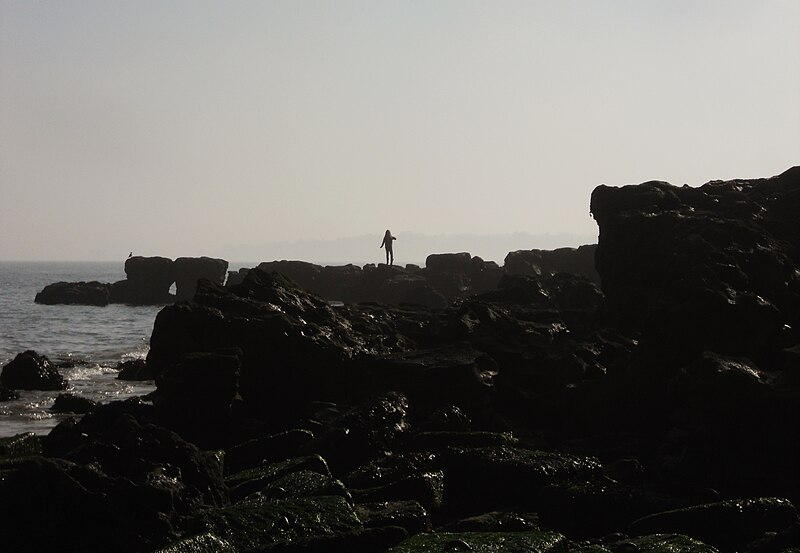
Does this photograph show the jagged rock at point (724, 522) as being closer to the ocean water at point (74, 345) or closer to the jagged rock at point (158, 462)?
the jagged rock at point (158, 462)

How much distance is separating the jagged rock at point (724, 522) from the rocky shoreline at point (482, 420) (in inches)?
1.1

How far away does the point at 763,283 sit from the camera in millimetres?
20938

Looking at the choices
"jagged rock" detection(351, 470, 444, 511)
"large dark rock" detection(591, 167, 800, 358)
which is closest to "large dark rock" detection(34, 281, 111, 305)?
"large dark rock" detection(591, 167, 800, 358)

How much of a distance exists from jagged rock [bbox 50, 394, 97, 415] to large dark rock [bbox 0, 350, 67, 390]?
533 centimetres

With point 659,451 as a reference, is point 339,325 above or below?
above

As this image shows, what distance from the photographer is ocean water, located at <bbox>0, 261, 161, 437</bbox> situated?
26361 mm

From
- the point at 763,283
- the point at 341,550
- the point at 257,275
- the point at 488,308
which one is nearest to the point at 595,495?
the point at 341,550

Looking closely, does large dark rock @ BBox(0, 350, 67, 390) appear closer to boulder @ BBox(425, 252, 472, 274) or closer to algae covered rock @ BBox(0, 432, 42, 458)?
algae covered rock @ BBox(0, 432, 42, 458)

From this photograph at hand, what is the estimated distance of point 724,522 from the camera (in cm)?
1159

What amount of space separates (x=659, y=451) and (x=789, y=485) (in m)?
2.39

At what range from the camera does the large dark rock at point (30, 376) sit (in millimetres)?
31391

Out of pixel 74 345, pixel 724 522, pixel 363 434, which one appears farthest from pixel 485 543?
pixel 74 345

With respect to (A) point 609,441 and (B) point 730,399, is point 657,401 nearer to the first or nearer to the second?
(A) point 609,441

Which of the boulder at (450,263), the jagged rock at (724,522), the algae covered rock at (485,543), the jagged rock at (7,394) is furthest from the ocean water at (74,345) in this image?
the boulder at (450,263)
